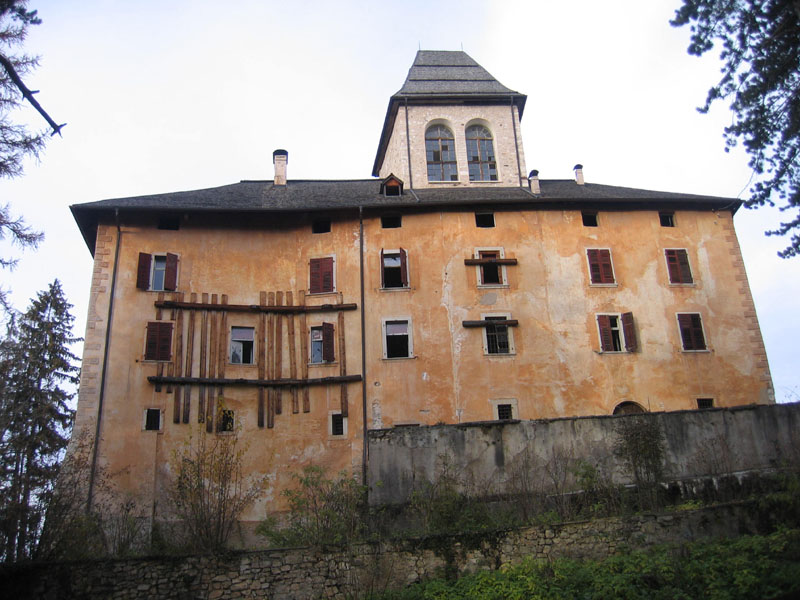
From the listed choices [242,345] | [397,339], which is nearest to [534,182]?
[397,339]

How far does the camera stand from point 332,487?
1986 centimetres

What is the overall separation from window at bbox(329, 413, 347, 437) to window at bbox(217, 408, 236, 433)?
3.35m

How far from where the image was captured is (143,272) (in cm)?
2681

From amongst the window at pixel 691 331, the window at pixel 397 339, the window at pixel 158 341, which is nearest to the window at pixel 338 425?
the window at pixel 397 339

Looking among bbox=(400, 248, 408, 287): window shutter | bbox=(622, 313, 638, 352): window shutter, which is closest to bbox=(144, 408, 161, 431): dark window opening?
bbox=(400, 248, 408, 287): window shutter

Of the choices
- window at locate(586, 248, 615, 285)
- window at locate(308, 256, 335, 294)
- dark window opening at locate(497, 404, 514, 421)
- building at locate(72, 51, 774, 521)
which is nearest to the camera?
building at locate(72, 51, 774, 521)

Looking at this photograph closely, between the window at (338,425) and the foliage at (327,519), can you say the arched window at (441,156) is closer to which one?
the window at (338,425)

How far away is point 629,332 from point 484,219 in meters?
7.10

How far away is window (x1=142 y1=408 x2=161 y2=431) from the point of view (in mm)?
24703

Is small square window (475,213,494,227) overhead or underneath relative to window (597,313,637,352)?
overhead

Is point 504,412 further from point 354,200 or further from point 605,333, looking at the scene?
point 354,200

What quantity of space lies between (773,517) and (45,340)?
2646 cm

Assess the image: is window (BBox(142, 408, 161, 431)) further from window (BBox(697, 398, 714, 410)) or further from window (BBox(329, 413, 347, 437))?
window (BBox(697, 398, 714, 410))

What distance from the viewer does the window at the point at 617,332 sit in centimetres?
2738
